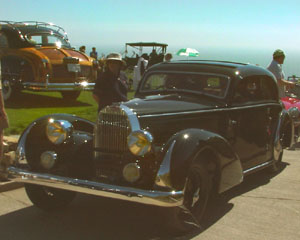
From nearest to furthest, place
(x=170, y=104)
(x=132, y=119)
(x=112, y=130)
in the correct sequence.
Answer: (x=132, y=119)
(x=112, y=130)
(x=170, y=104)

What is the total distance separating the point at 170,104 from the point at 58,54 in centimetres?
855

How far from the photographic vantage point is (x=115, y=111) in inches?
175

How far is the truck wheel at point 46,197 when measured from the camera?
4746 mm

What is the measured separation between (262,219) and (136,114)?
5.62 ft

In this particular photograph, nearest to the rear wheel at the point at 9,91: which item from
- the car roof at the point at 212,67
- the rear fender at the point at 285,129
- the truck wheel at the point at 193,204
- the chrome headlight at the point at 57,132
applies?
the car roof at the point at 212,67

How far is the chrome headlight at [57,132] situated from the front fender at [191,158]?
1180mm

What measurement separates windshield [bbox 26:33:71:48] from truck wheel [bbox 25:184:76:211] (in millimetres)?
8946

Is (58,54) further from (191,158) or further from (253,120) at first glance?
(191,158)

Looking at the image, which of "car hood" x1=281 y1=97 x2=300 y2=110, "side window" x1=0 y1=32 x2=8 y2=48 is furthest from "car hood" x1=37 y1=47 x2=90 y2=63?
"car hood" x1=281 y1=97 x2=300 y2=110

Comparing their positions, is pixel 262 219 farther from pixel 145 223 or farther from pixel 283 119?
pixel 283 119

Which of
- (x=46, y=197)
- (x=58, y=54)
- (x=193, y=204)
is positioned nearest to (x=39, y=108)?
(x=58, y=54)

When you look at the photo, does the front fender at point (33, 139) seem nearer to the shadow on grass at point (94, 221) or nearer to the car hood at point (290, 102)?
the shadow on grass at point (94, 221)

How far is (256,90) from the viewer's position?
6.05m

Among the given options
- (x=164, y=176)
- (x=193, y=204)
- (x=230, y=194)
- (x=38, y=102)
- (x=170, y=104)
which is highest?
(x=170, y=104)
